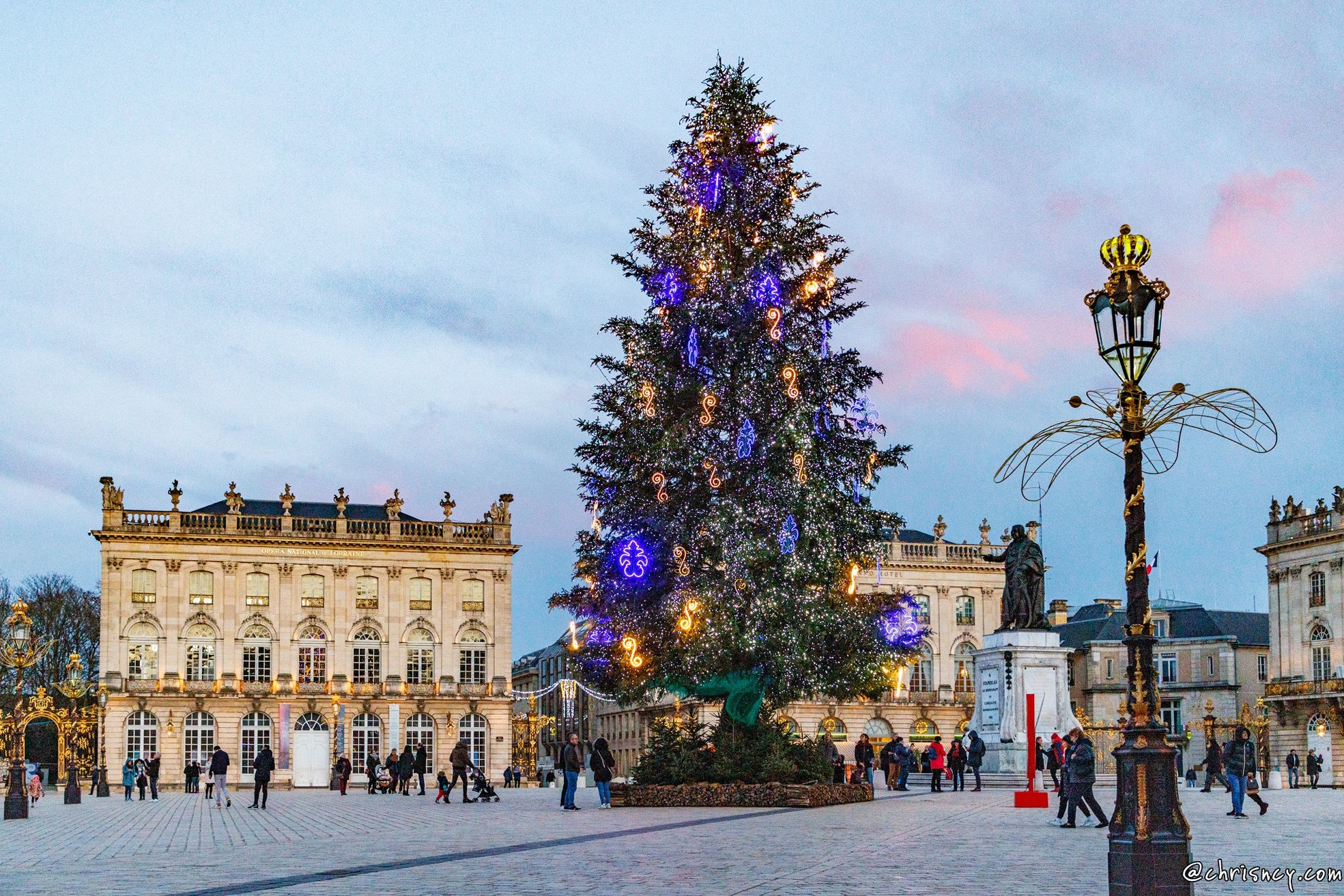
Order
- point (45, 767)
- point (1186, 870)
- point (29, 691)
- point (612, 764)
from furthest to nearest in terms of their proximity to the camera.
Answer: point (29, 691)
point (45, 767)
point (612, 764)
point (1186, 870)

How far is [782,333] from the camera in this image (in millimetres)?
31156

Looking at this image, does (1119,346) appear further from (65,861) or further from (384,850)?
(65,861)

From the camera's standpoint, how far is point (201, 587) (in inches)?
2972

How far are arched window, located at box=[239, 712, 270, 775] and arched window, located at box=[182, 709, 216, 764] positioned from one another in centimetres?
144

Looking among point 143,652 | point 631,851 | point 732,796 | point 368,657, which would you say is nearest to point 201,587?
point 143,652

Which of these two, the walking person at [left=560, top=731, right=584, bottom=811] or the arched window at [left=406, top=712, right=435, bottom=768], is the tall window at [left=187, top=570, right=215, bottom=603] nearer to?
the arched window at [left=406, top=712, right=435, bottom=768]

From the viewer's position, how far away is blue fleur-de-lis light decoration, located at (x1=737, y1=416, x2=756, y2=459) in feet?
99.4

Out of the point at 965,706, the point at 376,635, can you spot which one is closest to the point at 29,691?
the point at 376,635

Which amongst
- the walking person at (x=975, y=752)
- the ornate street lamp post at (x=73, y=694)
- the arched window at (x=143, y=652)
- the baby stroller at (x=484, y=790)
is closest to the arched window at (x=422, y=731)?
the arched window at (x=143, y=652)

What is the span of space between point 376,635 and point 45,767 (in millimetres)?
21887

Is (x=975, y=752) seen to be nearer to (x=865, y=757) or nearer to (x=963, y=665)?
(x=865, y=757)

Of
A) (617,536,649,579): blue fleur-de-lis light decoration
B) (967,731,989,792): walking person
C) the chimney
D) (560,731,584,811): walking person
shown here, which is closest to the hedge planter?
(560,731,584,811): walking person

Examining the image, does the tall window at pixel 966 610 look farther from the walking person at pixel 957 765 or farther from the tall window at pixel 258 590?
the walking person at pixel 957 765

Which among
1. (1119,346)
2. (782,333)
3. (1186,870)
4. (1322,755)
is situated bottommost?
(1322,755)
